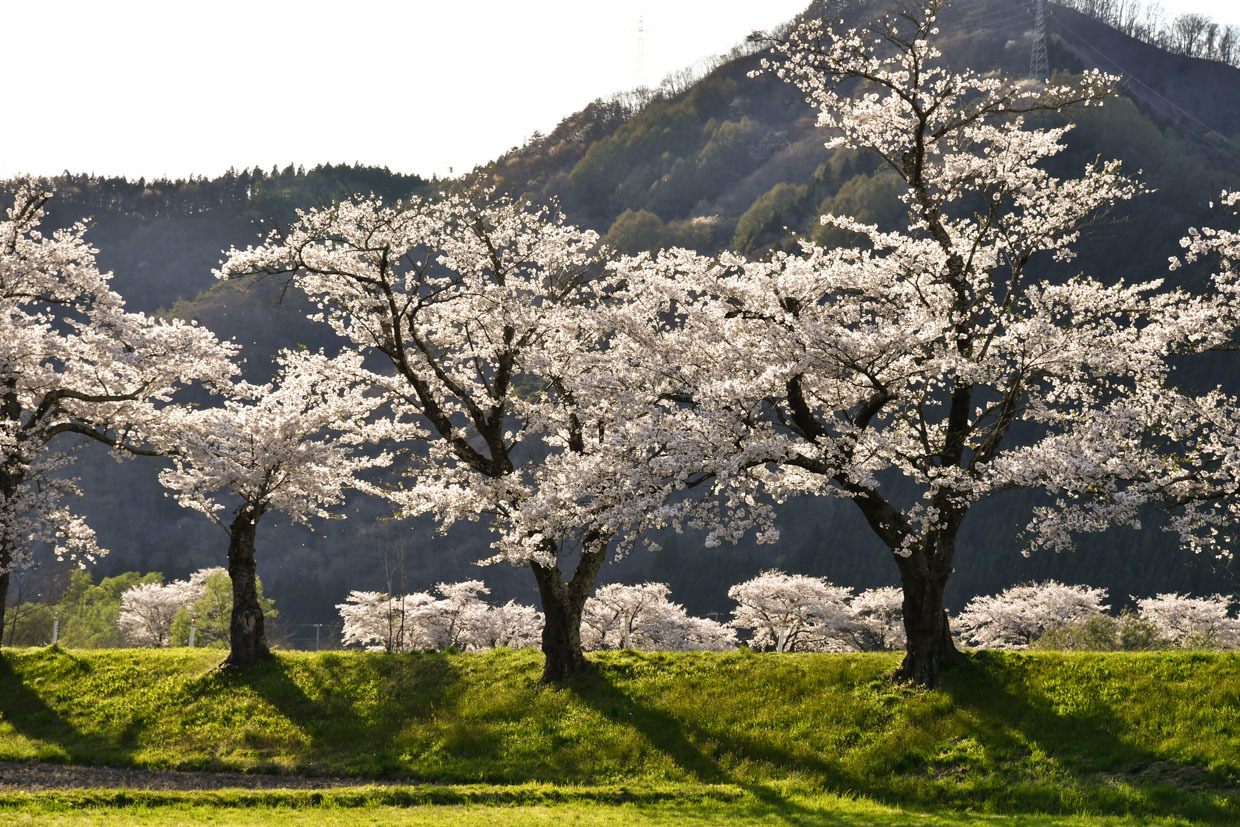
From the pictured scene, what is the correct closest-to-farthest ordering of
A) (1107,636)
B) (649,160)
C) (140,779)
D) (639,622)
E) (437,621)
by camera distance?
1. (140,779)
2. (1107,636)
3. (437,621)
4. (639,622)
5. (649,160)

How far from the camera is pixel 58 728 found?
22062mm

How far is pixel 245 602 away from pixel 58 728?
498cm

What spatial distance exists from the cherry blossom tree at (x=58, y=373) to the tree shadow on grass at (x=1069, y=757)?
68.9 ft

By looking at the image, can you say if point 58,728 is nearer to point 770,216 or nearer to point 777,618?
point 777,618

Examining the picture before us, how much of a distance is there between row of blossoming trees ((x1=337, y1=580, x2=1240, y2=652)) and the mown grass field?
27658 millimetres

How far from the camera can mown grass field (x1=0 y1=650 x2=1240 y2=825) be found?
1586cm

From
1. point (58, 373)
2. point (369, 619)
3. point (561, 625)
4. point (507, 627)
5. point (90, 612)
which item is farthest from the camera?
point (90, 612)

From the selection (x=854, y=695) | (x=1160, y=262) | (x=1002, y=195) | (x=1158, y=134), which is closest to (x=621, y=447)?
(x=854, y=695)

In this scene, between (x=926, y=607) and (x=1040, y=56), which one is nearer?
(x=926, y=607)

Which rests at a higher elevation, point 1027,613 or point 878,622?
point 1027,613

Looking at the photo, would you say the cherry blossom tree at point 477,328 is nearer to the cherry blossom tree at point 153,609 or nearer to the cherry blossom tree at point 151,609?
the cherry blossom tree at point 153,609

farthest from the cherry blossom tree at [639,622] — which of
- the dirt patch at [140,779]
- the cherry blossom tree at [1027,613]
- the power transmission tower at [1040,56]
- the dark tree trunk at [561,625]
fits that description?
the power transmission tower at [1040,56]

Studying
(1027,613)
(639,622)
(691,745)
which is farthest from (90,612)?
(691,745)

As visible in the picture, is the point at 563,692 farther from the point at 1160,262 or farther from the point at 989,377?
the point at 1160,262
